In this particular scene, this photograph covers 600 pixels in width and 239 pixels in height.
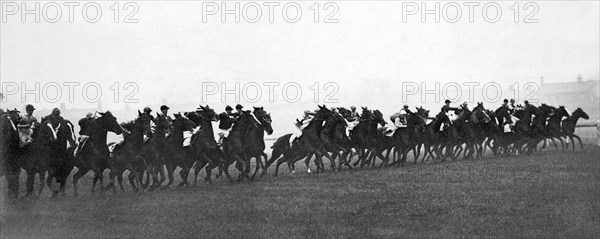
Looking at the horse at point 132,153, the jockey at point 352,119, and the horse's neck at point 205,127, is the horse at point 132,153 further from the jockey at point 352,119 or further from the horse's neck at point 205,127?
the jockey at point 352,119

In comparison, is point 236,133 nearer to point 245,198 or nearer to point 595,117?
point 245,198

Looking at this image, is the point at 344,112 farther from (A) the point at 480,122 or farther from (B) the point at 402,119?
(A) the point at 480,122

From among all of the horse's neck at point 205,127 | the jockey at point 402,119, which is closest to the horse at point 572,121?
the jockey at point 402,119

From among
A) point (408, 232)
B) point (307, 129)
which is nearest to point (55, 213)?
point (408, 232)

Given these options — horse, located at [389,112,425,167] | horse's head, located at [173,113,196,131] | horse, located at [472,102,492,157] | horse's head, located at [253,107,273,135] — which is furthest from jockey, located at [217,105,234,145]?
horse, located at [472,102,492,157]

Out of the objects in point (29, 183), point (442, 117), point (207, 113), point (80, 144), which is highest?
point (207, 113)

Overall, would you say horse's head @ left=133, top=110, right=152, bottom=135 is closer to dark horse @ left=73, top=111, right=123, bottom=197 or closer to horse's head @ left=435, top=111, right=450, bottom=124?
dark horse @ left=73, top=111, right=123, bottom=197

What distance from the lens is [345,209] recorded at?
1064cm

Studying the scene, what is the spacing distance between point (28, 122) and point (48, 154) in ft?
2.90

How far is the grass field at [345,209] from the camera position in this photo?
30.7 feet

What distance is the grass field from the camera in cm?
934

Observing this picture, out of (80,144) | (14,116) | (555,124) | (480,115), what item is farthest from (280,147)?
(555,124)

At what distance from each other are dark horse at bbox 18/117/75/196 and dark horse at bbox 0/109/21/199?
22 centimetres

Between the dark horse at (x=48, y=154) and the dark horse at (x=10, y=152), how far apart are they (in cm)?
22
